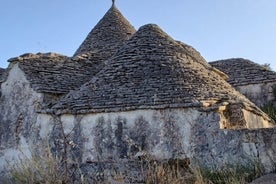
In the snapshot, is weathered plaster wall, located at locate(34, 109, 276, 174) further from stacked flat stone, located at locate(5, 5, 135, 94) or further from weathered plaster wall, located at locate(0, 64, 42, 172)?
stacked flat stone, located at locate(5, 5, 135, 94)

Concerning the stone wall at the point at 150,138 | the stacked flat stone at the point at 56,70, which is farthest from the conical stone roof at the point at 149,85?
the stacked flat stone at the point at 56,70

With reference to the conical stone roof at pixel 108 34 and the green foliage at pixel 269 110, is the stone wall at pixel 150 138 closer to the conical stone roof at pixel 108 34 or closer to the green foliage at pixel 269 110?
the conical stone roof at pixel 108 34

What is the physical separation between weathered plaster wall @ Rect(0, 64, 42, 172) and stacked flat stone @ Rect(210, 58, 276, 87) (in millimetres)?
8744

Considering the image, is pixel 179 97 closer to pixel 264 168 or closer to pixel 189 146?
pixel 189 146

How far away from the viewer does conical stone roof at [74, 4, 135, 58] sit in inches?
526

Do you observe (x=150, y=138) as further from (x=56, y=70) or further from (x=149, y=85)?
(x=56, y=70)

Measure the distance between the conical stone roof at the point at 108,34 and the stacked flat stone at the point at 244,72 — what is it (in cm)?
471

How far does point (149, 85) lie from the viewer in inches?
322

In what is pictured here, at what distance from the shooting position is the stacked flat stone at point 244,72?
1463cm

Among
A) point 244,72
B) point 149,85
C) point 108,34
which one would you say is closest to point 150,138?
point 149,85

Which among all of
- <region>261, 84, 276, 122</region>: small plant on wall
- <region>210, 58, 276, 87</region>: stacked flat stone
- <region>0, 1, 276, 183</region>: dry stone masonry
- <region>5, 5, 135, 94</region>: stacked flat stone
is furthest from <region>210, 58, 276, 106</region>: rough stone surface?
<region>5, 5, 135, 94</region>: stacked flat stone

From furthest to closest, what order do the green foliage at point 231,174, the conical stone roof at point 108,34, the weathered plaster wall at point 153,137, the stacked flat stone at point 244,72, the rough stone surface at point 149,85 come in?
the stacked flat stone at point 244,72 → the conical stone roof at point 108,34 → the rough stone surface at point 149,85 → the weathered plaster wall at point 153,137 → the green foliage at point 231,174

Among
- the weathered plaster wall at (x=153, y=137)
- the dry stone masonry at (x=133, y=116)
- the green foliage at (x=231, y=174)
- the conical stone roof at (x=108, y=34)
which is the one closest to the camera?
the green foliage at (x=231, y=174)

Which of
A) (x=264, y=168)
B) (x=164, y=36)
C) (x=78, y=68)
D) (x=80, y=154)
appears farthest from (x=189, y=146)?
(x=78, y=68)
